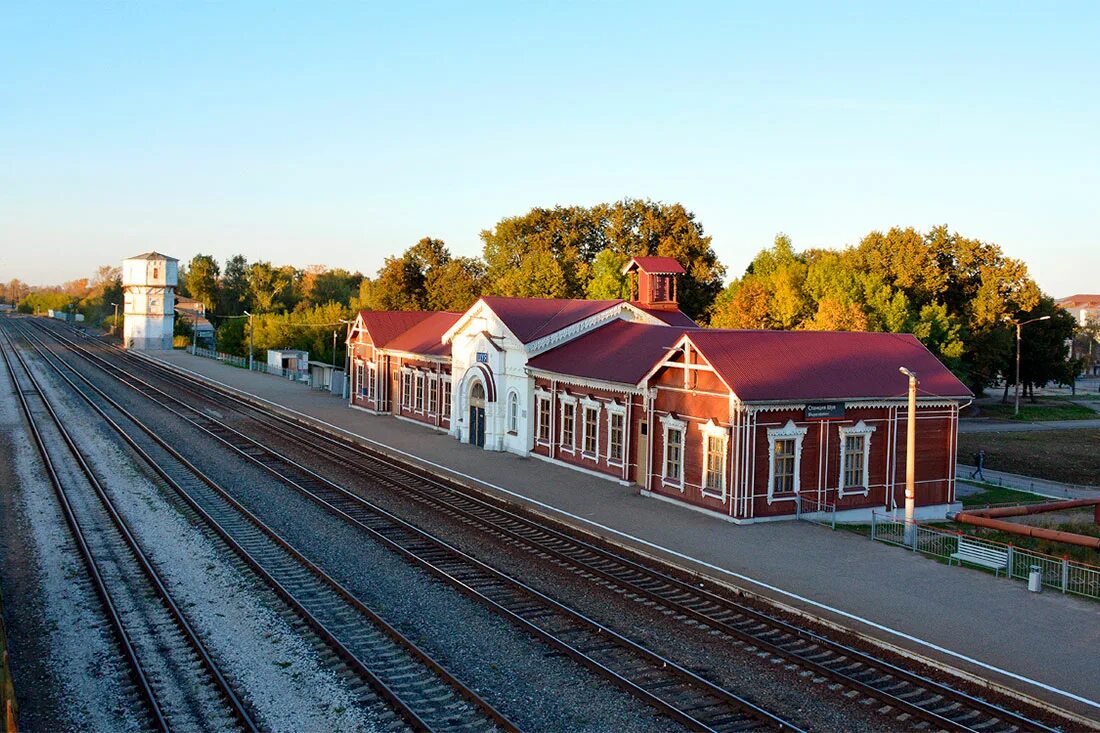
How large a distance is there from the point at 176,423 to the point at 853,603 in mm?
36069

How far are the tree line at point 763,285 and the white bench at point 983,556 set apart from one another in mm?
32782

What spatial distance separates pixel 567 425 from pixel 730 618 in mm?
17890

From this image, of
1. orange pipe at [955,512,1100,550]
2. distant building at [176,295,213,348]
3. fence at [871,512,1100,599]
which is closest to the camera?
fence at [871,512,1100,599]

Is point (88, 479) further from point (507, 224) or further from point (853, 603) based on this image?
point (507, 224)

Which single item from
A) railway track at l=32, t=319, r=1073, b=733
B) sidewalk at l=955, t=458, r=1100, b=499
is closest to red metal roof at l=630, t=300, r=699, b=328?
sidewalk at l=955, t=458, r=1100, b=499

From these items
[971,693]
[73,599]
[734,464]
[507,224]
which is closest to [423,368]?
[734,464]

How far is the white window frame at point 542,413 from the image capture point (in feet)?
119

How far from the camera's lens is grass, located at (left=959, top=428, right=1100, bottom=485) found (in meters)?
42.8

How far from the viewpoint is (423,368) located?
47.1m

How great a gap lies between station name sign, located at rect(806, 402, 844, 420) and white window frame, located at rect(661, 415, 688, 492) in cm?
382

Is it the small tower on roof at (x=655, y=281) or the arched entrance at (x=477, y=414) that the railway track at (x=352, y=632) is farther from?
the small tower on roof at (x=655, y=281)

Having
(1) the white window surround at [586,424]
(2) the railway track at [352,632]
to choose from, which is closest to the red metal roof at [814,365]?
(1) the white window surround at [586,424]

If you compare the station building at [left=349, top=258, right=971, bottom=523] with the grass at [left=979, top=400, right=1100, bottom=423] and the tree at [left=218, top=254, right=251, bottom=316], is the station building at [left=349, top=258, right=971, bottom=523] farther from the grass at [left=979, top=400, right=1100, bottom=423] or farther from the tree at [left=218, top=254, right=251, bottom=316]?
the tree at [left=218, top=254, right=251, bottom=316]

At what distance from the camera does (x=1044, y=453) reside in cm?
4828
